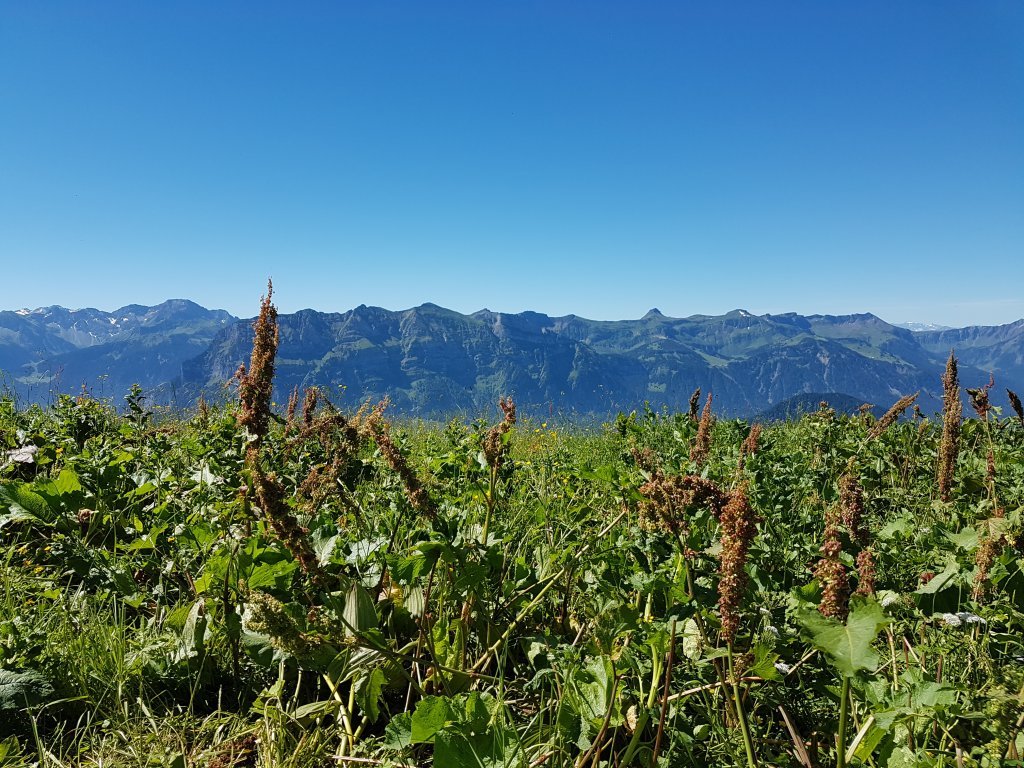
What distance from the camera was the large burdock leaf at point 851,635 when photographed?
1.30 m

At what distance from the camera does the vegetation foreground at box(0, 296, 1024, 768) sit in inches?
66.4

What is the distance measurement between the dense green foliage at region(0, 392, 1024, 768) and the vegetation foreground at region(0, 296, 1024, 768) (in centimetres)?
1

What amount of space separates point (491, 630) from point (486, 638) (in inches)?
1.7

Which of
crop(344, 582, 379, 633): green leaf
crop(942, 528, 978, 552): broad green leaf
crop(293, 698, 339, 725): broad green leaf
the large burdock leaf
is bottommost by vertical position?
crop(293, 698, 339, 725): broad green leaf

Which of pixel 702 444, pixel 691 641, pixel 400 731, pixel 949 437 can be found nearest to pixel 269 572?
pixel 400 731

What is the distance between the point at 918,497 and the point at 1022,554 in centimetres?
182

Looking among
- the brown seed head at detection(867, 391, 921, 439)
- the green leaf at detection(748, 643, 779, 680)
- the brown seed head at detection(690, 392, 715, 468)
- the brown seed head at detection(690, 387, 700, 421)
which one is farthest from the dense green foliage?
the brown seed head at detection(690, 387, 700, 421)

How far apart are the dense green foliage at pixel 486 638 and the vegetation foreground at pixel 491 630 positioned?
0.01 m

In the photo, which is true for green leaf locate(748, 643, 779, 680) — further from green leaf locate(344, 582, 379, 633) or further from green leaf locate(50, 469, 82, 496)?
green leaf locate(50, 469, 82, 496)

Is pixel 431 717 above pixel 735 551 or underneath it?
underneath

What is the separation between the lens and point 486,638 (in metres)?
2.50

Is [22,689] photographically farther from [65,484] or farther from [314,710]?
[65,484]

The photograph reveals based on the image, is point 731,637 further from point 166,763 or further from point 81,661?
point 81,661

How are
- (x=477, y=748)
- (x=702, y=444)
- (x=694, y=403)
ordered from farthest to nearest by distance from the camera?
1. (x=694, y=403)
2. (x=702, y=444)
3. (x=477, y=748)
